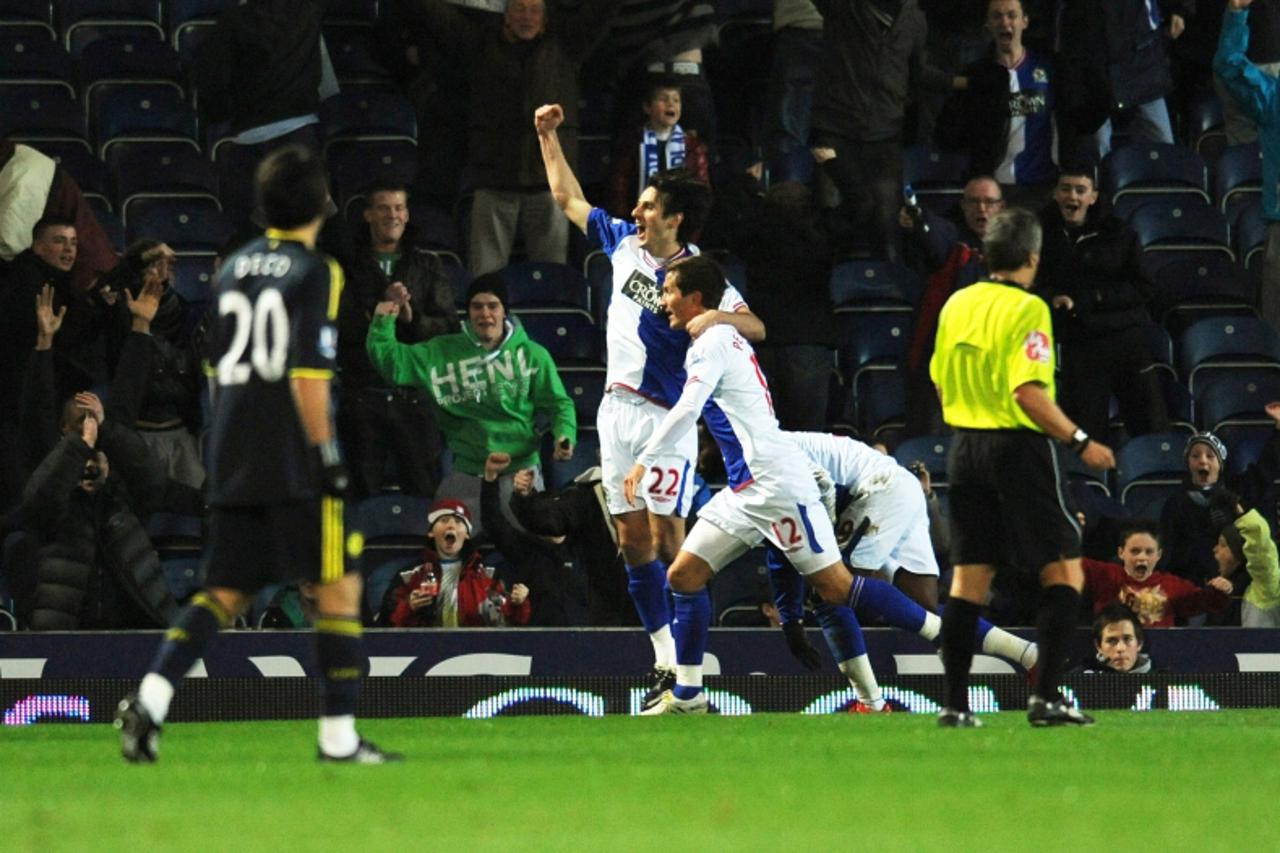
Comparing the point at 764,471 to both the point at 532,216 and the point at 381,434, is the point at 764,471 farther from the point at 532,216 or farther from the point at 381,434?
the point at 532,216

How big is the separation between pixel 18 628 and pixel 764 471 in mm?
4927

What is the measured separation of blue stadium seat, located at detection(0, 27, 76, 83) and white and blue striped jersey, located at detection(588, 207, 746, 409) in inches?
282

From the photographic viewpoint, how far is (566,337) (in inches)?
596

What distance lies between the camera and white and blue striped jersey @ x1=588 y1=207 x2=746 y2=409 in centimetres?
1076

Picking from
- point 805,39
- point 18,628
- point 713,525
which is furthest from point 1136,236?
point 18,628

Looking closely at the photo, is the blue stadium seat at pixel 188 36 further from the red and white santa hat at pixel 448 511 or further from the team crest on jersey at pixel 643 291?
the team crest on jersey at pixel 643 291

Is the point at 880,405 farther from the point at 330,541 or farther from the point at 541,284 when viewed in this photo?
the point at 330,541

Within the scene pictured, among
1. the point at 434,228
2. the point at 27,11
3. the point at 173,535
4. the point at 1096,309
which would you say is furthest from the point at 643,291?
the point at 27,11

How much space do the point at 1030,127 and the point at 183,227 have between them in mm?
6041

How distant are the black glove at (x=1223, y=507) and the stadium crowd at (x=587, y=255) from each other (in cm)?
2

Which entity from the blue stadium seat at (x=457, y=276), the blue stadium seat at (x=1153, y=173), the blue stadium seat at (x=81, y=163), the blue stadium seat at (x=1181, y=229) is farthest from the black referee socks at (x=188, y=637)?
the blue stadium seat at (x=1153, y=173)

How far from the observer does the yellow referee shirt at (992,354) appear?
27.9 feet

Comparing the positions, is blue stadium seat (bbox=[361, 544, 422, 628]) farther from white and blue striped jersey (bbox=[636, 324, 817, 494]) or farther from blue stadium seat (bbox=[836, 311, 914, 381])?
blue stadium seat (bbox=[836, 311, 914, 381])

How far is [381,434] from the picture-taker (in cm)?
1397
